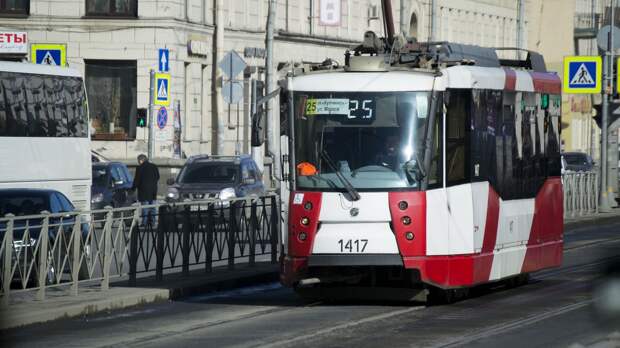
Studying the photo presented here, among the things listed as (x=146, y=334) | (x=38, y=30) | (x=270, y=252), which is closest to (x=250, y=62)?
(x=38, y=30)

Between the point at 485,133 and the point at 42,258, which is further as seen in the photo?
the point at 485,133

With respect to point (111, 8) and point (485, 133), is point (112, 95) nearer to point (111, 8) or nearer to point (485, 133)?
point (111, 8)

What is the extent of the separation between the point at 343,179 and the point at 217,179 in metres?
20.4

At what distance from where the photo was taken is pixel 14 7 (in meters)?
55.8

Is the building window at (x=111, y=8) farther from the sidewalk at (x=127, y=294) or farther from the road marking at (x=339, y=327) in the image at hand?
the road marking at (x=339, y=327)

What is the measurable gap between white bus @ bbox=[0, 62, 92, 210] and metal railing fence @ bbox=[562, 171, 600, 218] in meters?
12.7

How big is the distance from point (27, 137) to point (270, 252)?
8.94 meters

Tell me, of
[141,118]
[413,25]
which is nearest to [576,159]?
[413,25]

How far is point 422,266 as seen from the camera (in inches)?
714

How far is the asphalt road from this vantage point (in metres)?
15.1

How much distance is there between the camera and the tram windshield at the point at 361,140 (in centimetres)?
1833

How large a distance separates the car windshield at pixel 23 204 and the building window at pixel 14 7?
33.0 meters

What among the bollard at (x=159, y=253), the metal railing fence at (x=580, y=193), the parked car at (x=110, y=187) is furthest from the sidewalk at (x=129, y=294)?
the metal railing fence at (x=580, y=193)

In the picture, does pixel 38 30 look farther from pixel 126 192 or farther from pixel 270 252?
pixel 270 252
